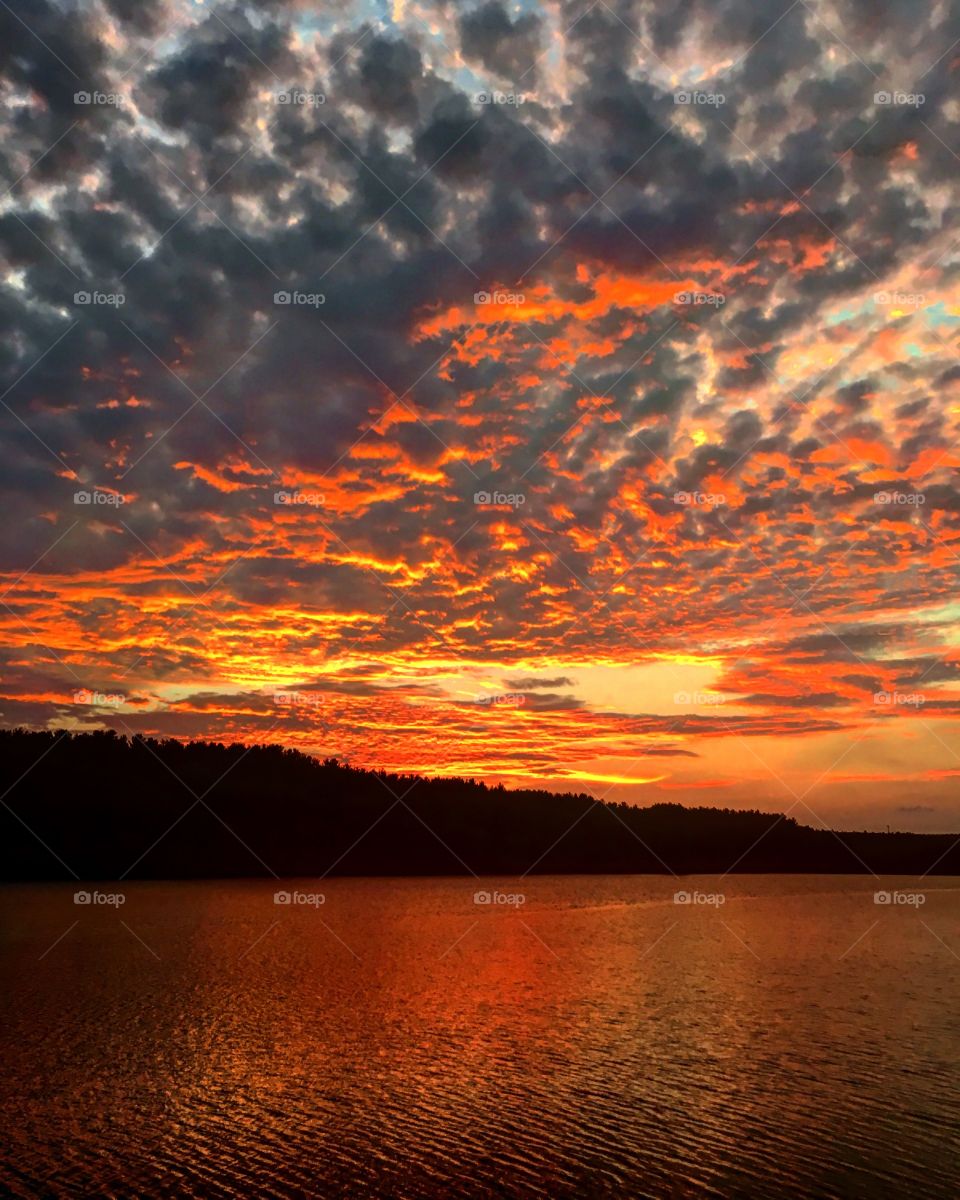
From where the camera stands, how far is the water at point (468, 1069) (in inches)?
981

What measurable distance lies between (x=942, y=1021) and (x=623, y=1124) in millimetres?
27276

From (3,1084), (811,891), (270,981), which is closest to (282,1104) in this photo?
(3,1084)

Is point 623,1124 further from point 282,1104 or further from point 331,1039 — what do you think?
point 331,1039

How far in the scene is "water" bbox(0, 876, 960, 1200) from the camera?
981 inches

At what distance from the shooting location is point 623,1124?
95.5ft

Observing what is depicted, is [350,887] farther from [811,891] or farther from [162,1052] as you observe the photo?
[162,1052]

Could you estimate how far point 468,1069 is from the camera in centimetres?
3625

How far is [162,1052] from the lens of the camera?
37.9 metres

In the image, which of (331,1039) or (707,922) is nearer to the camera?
(331,1039)

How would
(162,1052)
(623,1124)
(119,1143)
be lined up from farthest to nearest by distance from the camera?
1. (162,1052)
2. (623,1124)
3. (119,1143)

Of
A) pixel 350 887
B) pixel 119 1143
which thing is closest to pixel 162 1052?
pixel 119 1143

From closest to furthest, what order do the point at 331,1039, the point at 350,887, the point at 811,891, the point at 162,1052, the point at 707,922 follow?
the point at 162,1052
the point at 331,1039
the point at 707,922
the point at 350,887
the point at 811,891

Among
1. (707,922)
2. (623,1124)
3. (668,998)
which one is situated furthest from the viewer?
(707,922)

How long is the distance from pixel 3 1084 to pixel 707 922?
302ft
